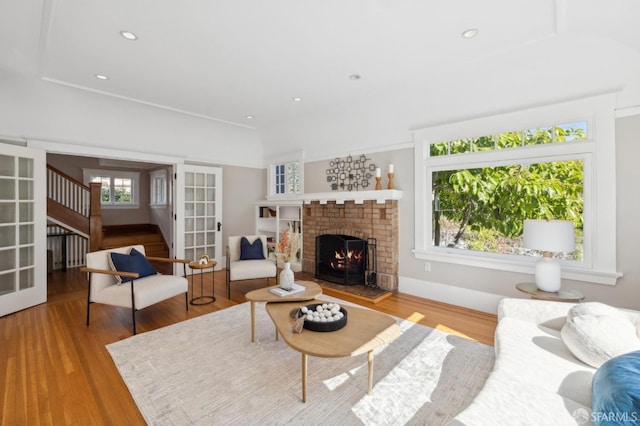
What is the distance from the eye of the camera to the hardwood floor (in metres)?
1.90

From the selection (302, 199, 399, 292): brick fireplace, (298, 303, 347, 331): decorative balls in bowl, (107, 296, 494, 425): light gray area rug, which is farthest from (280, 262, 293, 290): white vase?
(302, 199, 399, 292): brick fireplace

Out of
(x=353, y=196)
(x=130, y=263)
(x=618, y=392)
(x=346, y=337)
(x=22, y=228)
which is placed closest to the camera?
(x=618, y=392)

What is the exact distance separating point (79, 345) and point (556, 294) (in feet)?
14.8

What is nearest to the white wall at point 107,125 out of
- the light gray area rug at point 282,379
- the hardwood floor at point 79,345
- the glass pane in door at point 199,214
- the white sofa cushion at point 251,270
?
the glass pane in door at point 199,214

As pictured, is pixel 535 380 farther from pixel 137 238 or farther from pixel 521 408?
pixel 137 238

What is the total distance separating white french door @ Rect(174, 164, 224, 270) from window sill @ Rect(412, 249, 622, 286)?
3945 millimetres

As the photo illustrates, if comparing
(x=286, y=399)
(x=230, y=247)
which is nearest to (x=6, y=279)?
(x=230, y=247)

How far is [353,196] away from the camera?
469 centimetres

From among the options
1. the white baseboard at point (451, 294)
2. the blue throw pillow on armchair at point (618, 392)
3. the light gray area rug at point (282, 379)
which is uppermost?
the blue throw pillow on armchair at point (618, 392)

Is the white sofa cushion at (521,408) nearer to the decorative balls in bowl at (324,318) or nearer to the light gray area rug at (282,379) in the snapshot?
the light gray area rug at (282,379)

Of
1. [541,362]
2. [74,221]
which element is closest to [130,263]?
[74,221]

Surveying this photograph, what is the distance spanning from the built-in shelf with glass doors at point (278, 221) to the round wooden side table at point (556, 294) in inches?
145

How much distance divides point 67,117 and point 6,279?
7.36 feet

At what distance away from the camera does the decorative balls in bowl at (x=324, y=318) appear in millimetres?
2135
